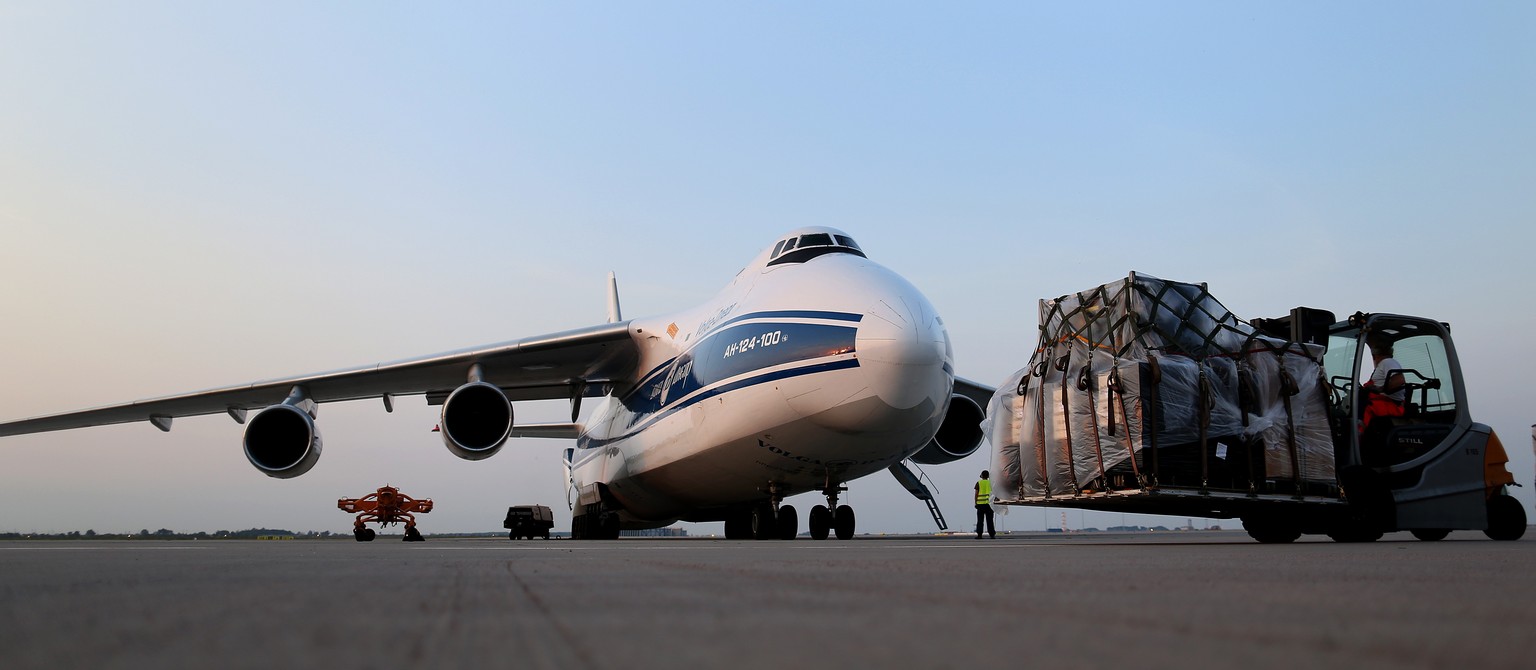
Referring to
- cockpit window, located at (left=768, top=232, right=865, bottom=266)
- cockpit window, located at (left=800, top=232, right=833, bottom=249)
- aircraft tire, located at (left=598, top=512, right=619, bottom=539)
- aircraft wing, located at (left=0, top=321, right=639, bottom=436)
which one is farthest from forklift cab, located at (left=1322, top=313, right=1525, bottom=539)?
aircraft tire, located at (left=598, top=512, right=619, bottom=539)

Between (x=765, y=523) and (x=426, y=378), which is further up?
(x=426, y=378)

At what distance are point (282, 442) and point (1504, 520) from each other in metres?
12.8

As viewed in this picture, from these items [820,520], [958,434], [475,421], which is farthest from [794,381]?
[958,434]

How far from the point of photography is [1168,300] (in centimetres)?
861

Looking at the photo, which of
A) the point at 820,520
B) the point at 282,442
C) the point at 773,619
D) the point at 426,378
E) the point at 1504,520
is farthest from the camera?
the point at 426,378

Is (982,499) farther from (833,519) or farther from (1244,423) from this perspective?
(1244,423)

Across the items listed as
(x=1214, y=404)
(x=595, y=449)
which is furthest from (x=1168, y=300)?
(x=595, y=449)

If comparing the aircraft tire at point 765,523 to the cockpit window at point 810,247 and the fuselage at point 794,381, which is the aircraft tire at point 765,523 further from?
the cockpit window at point 810,247

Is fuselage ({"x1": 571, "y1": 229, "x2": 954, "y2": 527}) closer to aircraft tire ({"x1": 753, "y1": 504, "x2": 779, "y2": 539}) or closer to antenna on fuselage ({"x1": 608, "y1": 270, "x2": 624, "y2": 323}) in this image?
aircraft tire ({"x1": 753, "y1": 504, "x2": 779, "y2": 539})

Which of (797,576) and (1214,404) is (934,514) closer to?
(1214,404)

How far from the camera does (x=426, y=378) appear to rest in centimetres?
1474

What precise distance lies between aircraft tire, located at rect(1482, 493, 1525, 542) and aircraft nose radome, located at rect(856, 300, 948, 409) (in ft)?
15.9

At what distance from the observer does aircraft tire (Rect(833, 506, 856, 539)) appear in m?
11.9

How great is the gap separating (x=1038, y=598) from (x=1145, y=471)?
216 inches
